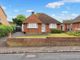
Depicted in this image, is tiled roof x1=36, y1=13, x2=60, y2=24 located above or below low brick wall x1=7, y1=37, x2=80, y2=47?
above

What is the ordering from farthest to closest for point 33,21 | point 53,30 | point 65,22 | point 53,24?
point 65,22 < point 53,24 < point 53,30 < point 33,21

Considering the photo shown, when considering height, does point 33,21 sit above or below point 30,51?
above

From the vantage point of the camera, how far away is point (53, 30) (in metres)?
52.3

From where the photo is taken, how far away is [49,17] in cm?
5706

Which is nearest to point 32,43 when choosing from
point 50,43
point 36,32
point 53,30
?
point 50,43

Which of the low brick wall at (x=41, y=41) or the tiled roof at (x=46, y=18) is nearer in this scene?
the low brick wall at (x=41, y=41)

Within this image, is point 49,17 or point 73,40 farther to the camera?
point 49,17

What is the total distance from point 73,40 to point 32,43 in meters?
3.85

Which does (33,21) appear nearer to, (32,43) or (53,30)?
(53,30)

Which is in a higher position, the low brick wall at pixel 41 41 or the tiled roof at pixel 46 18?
the tiled roof at pixel 46 18

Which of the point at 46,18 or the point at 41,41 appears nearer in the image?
the point at 41,41

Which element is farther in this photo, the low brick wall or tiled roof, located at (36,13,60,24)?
tiled roof, located at (36,13,60,24)

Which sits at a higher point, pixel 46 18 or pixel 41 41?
pixel 46 18

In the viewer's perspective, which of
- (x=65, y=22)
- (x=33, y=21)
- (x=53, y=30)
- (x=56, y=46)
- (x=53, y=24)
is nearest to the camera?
(x=56, y=46)
